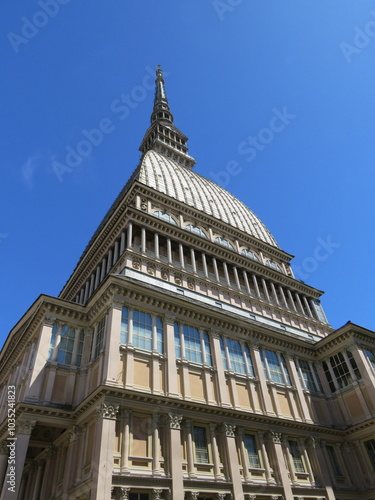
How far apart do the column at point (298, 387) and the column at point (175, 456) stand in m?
14.0

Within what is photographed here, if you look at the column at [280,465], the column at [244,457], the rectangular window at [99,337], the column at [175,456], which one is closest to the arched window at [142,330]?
the rectangular window at [99,337]

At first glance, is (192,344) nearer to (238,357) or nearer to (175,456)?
(238,357)

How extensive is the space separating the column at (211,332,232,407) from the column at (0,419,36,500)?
13754mm

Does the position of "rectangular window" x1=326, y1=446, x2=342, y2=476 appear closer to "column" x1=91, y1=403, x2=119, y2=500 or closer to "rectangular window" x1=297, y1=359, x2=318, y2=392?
"rectangular window" x1=297, y1=359, x2=318, y2=392

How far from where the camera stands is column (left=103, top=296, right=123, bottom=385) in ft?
79.5

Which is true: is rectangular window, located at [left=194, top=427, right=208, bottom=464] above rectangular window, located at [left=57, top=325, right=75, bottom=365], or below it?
below

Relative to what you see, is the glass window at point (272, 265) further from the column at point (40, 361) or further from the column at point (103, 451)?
the column at point (103, 451)

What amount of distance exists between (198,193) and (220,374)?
31.3 meters

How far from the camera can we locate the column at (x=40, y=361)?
81.3ft

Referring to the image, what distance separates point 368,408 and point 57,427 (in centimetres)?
2767

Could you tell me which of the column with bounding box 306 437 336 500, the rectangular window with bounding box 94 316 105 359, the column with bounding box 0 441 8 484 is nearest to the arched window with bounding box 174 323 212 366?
the rectangular window with bounding box 94 316 105 359

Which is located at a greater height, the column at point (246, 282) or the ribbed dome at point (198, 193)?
the ribbed dome at point (198, 193)

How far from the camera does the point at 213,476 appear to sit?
24.5 meters

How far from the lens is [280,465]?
28.0m
